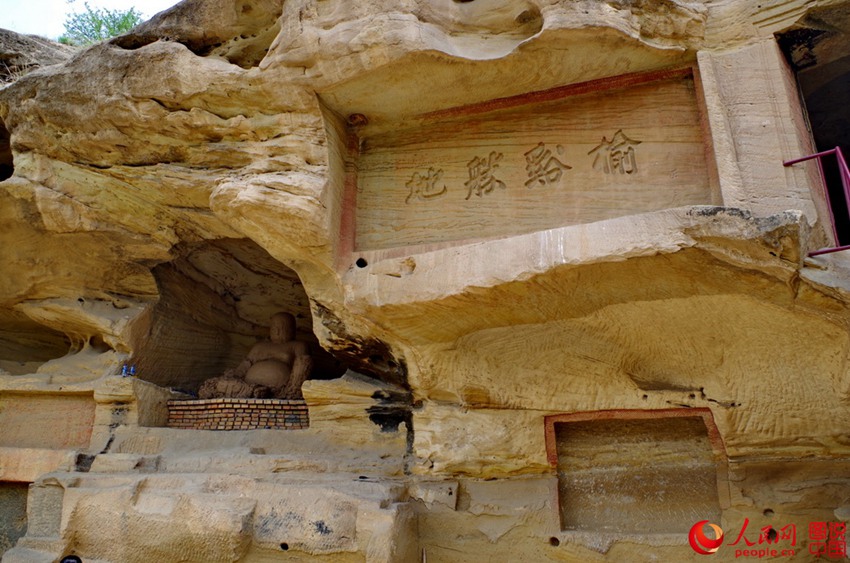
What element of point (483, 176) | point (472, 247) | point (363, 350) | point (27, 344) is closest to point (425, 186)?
point (483, 176)

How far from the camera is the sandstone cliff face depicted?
11.7 ft

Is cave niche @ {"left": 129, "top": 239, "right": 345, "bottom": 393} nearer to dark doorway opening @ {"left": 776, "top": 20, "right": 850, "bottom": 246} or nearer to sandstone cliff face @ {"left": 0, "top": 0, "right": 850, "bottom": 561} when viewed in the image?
sandstone cliff face @ {"left": 0, "top": 0, "right": 850, "bottom": 561}

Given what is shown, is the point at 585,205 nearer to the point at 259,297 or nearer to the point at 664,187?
the point at 664,187

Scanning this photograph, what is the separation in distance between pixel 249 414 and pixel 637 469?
2.99 m

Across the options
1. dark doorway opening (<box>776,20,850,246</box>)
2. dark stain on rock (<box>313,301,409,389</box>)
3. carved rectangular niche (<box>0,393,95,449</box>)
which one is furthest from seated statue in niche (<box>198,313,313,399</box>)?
dark doorway opening (<box>776,20,850,246</box>)

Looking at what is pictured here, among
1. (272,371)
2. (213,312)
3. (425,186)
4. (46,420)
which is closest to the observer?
(425,186)

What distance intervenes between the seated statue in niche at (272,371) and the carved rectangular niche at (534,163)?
177 centimetres

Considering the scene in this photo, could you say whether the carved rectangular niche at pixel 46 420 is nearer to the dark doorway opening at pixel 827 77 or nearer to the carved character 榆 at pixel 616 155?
the carved character 榆 at pixel 616 155

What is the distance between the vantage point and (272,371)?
18.6ft

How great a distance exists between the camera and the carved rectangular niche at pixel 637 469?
4.07 metres

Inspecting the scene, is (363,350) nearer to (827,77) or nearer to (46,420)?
(46,420)

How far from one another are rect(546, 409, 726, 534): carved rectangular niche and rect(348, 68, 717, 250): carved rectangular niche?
1397mm

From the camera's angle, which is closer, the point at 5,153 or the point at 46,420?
the point at 46,420

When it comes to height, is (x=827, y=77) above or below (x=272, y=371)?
above
